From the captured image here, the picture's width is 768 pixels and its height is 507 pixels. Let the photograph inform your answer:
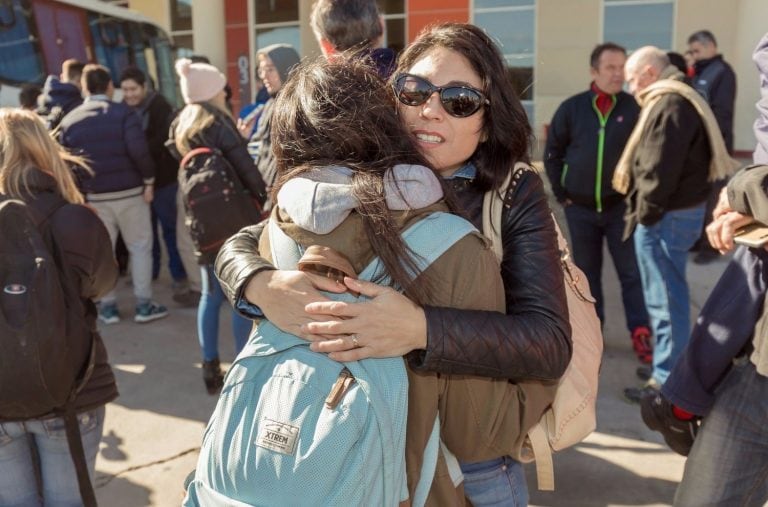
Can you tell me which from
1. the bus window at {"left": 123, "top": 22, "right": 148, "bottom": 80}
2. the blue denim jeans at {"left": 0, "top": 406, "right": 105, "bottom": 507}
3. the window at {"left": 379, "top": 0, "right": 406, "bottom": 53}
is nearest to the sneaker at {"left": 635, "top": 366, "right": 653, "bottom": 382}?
the blue denim jeans at {"left": 0, "top": 406, "right": 105, "bottom": 507}

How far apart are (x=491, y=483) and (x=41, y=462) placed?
5.15ft

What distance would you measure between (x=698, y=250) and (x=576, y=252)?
9.38 feet

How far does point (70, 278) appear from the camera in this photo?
7.31ft

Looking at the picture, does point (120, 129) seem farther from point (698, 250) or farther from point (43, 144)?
point (698, 250)

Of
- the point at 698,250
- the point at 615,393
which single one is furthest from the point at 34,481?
the point at 698,250

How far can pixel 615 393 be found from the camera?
13.3 feet

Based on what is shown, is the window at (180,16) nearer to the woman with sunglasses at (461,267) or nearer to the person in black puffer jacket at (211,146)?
the person in black puffer jacket at (211,146)

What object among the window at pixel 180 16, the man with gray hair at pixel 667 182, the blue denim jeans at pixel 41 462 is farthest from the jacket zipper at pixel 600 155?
the window at pixel 180 16

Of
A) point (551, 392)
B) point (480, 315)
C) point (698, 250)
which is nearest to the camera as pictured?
→ point (480, 315)

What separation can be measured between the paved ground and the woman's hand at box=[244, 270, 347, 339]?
2078mm

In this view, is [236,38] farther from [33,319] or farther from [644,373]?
[33,319]

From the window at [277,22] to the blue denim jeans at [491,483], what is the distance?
16032 millimetres

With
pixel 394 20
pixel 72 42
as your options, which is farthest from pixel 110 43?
pixel 394 20

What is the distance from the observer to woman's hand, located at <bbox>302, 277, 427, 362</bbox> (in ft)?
4.10
